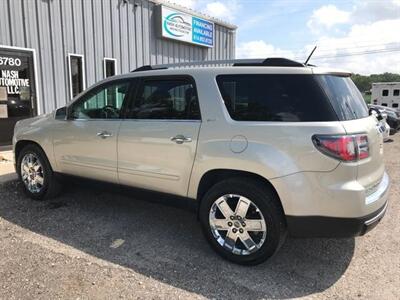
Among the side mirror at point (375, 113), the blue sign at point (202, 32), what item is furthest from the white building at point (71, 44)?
the side mirror at point (375, 113)

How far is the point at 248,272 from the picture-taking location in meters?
3.32

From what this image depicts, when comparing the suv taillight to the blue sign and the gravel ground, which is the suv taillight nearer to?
the gravel ground

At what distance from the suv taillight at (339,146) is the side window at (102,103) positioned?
2329 millimetres

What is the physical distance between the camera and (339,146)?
2941mm

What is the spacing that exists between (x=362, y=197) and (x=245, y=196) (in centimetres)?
96

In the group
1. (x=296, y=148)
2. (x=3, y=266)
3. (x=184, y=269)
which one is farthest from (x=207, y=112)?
(x=3, y=266)

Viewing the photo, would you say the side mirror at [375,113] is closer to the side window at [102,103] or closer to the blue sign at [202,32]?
the side window at [102,103]

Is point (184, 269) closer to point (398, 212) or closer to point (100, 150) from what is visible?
point (100, 150)

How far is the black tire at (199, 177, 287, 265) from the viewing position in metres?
3.22

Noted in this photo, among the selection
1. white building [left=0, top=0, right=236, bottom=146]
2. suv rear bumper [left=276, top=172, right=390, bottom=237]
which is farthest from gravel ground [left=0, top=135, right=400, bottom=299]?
white building [left=0, top=0, right=236, bottom=146]

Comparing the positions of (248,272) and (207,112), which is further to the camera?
(207,112)

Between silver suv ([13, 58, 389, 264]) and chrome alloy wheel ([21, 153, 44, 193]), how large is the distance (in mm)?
1286

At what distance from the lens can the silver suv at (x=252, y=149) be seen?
3.02m

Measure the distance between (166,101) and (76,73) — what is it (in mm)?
6650
